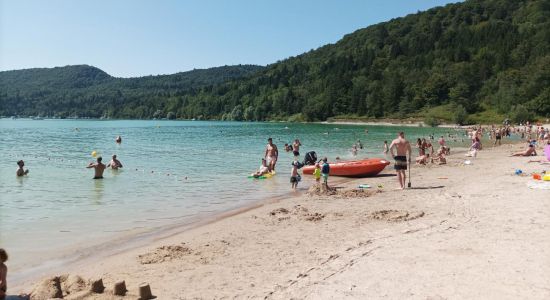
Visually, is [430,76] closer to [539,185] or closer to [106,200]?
[539,185]

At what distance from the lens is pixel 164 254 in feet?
26.1

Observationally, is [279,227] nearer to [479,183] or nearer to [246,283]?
[246,283]

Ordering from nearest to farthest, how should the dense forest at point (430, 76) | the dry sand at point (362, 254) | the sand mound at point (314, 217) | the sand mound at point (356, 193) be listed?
1. the dry sand at point (362, 254)
2. the sand mound at point (314, 217)
3. the sand mound at point (356, 193)
4. the dense forest at point (430, 76)

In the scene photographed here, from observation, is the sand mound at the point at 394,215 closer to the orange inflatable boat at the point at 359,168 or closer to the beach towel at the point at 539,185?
the beach towel at the point at 539,185

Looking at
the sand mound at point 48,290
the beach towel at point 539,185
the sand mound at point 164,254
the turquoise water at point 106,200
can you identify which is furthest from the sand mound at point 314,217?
the beach towel at point 539,185

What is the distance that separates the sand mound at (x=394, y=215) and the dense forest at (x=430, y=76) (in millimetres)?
81375

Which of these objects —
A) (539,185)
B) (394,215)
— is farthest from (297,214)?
(539,185)

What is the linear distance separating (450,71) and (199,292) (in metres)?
129

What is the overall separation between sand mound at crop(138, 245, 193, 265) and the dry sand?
31 millimetres

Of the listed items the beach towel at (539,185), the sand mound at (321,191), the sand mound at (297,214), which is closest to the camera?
the sand mound at (297,214)

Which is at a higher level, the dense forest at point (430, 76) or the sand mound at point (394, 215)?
the dense forest at point (430, 76)

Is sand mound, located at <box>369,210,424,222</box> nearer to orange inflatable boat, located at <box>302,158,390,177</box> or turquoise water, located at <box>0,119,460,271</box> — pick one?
turquoise water, located at <box>0,119,460,271</box>

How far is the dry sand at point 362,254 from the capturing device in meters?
5.74

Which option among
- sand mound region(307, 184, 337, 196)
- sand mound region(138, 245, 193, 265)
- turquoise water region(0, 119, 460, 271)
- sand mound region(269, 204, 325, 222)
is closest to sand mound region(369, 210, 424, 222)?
sand mound region(269, 204, 325, 222)
